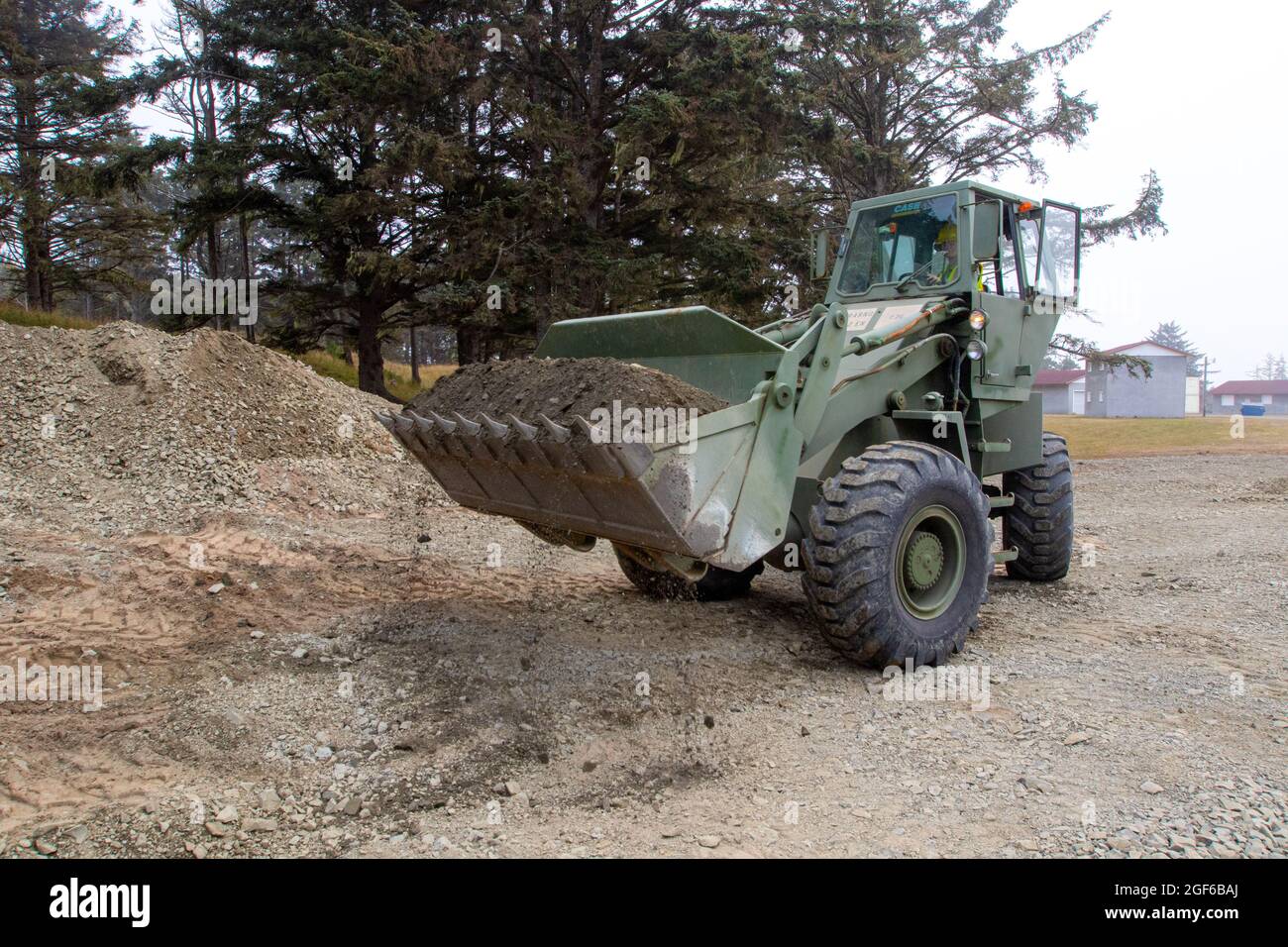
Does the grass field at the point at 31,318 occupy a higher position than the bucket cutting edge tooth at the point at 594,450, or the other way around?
the grass field at the point at 31,318

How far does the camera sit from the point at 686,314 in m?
5.20

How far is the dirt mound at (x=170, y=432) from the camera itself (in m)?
9.60

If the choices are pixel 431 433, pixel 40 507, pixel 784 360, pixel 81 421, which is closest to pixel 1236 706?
pixel 784 360

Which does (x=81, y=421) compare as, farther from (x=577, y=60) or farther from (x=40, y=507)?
(x=577, y=60)

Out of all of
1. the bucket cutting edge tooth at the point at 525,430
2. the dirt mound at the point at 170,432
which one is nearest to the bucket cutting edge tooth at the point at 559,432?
the bucket cutting edge tooth at the point at 525,430

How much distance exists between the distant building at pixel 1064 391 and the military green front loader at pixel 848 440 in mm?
52791

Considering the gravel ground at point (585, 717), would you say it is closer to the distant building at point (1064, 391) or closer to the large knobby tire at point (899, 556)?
the large knobby tire at point (899, 556)

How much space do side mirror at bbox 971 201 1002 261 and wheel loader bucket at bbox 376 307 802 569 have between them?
6.65ft

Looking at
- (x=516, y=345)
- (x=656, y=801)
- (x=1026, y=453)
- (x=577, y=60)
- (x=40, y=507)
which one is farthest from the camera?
(x=516, y=345)

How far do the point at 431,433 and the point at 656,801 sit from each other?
2422 millimetres

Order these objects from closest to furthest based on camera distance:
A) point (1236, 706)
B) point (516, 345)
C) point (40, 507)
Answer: point (1236, 706) < point (40, 507) < point (516, 345)

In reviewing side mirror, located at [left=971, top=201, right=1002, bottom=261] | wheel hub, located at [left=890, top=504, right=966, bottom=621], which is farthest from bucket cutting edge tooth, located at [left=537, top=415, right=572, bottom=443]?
side mirror, located at [left=971, top=201, right=1002, bottom=261]

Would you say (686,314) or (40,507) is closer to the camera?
(686,314)

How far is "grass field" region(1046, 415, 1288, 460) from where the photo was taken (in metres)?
21.0
